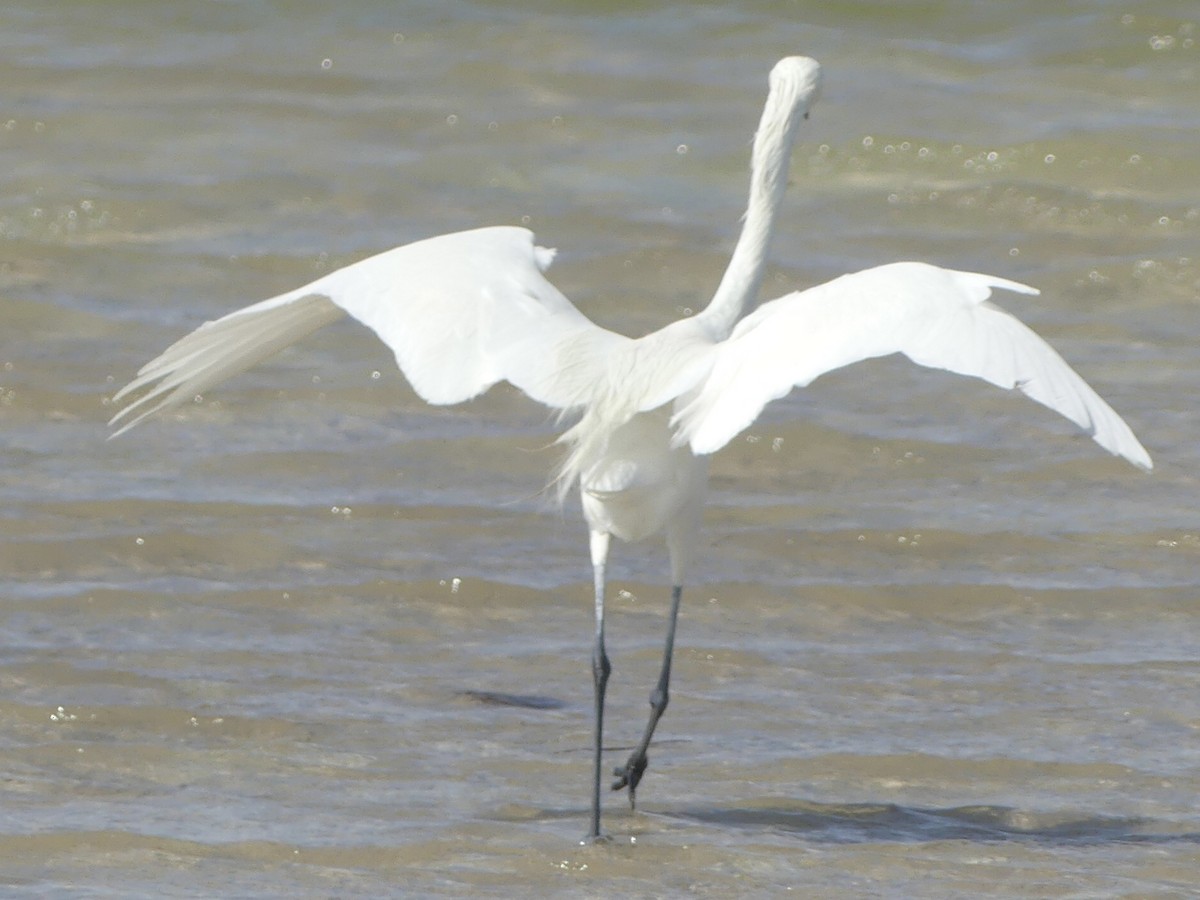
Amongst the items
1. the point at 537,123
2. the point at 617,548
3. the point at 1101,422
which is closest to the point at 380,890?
the point at 1101,422

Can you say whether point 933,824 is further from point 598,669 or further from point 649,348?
point 649,348

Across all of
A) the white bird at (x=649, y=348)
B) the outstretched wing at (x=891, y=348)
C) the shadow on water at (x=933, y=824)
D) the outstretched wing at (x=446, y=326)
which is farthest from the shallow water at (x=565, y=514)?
the outstretched wing at (x=891, y=348)

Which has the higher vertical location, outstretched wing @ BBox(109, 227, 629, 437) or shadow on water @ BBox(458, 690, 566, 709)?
outstretched wing @ BBox(109, 227, 629, 437)

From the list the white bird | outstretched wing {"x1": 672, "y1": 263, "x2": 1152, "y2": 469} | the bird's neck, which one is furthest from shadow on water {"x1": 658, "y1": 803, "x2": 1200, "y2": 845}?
the bird's neck

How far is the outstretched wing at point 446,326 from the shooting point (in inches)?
164

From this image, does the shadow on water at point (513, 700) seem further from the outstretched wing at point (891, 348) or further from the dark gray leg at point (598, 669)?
the outstretched wing at point (891, 348)

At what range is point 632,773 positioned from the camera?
4523 mm

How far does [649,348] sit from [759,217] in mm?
600

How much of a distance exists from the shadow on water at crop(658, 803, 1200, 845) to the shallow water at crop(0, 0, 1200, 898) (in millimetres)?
14

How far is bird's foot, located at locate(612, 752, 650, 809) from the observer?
177 inches

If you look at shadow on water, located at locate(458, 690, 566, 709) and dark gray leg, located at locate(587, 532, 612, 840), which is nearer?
dark gray leg, located at locate(587, 532, 612, 840)

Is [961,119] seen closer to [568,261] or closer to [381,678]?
[568,261]

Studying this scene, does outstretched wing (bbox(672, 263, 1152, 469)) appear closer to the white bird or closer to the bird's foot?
the white bird

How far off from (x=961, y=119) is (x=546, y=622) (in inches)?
227
